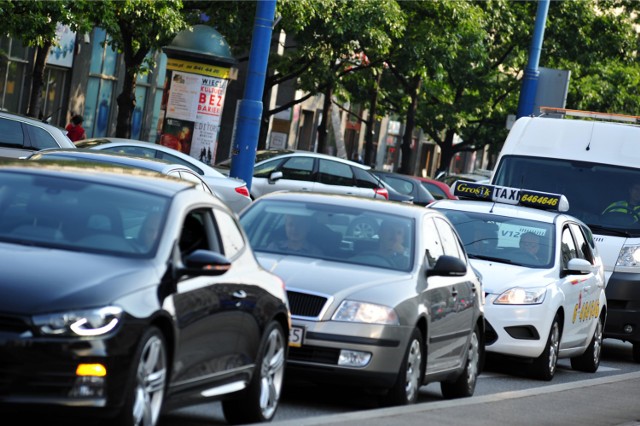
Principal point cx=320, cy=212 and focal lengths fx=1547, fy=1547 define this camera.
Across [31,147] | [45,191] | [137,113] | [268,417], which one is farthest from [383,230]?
[137,113]

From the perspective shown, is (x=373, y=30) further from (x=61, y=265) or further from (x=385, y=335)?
(x=61, y=265)

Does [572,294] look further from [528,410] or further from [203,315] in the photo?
[203,315]

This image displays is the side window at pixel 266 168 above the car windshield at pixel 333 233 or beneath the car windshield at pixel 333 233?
beneath

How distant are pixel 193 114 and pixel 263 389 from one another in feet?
61.5

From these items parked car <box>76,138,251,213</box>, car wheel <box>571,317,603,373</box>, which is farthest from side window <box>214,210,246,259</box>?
parked car <box>76,138,251,213</box>

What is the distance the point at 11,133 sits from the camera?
22062 millimetres

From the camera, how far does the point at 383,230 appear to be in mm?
11477

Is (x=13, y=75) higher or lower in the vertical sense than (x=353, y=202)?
higher

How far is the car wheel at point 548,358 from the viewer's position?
14758 mm

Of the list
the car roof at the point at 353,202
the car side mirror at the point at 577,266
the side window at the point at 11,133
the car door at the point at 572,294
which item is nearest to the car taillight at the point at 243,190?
the side window at the point at 11,133

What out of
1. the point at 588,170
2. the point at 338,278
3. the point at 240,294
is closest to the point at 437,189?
the point at 588,170

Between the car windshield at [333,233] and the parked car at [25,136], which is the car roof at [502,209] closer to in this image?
the car windshield at [333,233]

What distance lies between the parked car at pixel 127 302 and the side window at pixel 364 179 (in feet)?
65.7

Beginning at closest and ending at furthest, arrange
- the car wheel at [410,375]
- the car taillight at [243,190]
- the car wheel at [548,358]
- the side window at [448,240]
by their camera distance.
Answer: the car wheel at [410,375]
the side window at [448,240]
the car wheel at [548,358]
the car taillight at [243,190]
